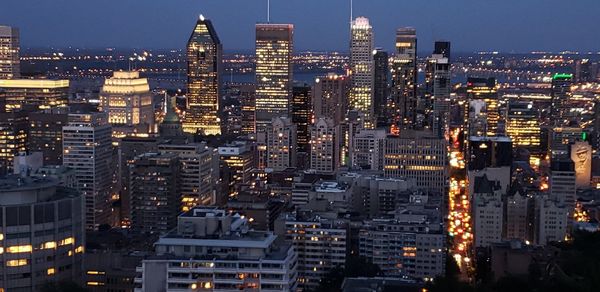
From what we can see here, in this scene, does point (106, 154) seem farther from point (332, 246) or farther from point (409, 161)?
point (332, 246)

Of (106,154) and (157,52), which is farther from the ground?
(157,52)

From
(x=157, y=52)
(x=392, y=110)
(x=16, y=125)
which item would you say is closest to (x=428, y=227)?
(x=16, y=125)

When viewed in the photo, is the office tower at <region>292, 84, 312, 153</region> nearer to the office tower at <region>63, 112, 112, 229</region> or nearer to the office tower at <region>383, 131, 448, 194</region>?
the office tower at <region>383, 131, 448, 194</region>

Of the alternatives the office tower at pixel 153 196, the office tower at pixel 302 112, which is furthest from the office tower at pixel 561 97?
the office tower at pixel 153 196

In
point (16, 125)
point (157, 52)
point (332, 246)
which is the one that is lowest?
point (332, 246)

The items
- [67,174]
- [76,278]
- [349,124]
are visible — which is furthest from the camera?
[349,124]

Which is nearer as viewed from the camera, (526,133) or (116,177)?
(116,177)

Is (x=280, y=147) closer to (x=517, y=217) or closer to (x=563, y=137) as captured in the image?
(x=563, y=137)

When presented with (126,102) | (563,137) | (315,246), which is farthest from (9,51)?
(315,246)
